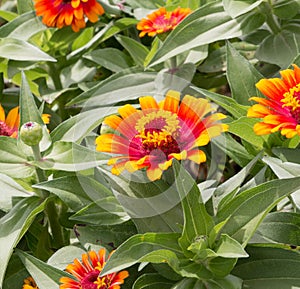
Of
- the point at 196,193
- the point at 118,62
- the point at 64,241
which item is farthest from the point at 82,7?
the point at 196,193

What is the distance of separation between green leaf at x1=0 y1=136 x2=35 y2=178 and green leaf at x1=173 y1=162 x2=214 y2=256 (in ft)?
1.06

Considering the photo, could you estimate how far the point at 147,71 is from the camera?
1559 millimetres

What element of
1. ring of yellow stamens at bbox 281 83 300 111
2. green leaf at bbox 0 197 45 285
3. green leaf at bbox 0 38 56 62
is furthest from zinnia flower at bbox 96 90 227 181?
green leaf at bbox 0 38 56 62

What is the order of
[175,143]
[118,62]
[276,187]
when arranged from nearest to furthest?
1. [276,187]
2. [175,143]
3. [118,62]

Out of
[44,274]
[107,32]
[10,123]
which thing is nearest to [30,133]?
[44,274]

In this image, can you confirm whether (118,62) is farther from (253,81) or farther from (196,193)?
(196,193)

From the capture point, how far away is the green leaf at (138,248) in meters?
0.92

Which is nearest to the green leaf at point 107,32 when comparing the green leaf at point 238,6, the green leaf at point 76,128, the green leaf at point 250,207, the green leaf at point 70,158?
the green leaf at point 238,6

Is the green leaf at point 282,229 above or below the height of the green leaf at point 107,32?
below

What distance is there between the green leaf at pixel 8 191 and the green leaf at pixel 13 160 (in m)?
0.04

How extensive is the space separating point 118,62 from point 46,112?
0.21 meters

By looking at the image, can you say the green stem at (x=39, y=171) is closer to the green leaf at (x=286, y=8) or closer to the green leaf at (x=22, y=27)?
the green leaf at (x=22, y=27)

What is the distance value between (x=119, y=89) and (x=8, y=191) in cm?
41

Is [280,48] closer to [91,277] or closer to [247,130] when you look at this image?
[247,130]
